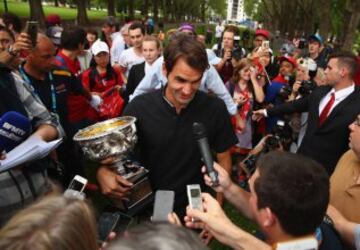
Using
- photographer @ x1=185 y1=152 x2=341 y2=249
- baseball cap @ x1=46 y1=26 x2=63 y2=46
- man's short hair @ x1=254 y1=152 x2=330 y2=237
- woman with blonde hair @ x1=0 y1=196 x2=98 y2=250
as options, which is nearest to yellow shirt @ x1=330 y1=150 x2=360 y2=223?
photographer @ x1=185 y1=152 x2=341 y2=249

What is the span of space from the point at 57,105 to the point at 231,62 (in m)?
3.53

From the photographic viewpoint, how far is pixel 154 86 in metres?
4.09

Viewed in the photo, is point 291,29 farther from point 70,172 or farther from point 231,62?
point 70,172

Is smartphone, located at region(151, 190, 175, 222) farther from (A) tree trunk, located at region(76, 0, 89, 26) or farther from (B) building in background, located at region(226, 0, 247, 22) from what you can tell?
(B) building in background, located at region(226, 0, 247, 22)

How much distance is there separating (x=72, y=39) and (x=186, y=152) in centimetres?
348

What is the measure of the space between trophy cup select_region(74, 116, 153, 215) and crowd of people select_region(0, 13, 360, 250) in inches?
2.4

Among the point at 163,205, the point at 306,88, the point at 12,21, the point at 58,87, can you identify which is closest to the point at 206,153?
the point at 163,205

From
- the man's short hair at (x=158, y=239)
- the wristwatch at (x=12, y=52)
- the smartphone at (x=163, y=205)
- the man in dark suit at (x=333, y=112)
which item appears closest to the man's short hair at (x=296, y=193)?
the smartphone at (x=163, y=205)

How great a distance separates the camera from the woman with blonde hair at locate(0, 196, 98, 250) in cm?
127

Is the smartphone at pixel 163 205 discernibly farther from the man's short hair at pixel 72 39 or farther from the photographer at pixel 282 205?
the man's short hair at pixel 72 39

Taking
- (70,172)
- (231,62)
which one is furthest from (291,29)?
(70,172)

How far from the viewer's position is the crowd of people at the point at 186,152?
1.44 meters

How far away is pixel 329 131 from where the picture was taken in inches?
172

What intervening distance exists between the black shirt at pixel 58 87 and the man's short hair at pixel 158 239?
2.97 meters
